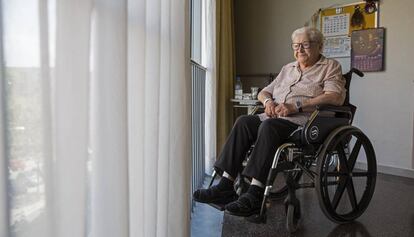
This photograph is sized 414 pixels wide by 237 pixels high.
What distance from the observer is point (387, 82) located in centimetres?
320

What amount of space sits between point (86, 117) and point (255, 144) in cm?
119

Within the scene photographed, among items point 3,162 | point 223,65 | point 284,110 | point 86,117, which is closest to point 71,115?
point 86,117

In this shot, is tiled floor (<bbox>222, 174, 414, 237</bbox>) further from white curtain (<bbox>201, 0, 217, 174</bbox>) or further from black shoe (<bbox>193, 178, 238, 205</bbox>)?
white curtain (<bbox>201, 0, 217, 174</bbox>)

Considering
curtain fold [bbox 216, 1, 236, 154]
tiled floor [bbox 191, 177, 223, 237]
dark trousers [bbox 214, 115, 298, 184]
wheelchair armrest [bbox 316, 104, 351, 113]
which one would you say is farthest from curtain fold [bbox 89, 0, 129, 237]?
curtain fold [bbox 216, 1, 236, 154]

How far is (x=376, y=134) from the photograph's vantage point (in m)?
3.31

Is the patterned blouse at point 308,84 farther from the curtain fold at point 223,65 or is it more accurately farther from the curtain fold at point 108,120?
the curtain fold at point 108,120

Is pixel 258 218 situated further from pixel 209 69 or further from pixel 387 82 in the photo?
pixel 387 82

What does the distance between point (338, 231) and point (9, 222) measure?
5.73ft

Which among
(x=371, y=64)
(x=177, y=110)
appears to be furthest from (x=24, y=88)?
(x=371, y=64)

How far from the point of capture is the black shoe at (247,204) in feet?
5.21

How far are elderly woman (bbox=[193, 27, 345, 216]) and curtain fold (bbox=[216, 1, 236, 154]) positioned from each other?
1.11 meters

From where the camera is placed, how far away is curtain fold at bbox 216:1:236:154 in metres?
3.28

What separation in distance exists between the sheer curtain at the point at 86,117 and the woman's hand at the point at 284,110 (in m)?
0.96

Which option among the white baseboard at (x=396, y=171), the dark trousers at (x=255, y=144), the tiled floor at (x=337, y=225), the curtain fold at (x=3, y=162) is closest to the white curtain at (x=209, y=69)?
the tiled floor at (x=337, y=225)
